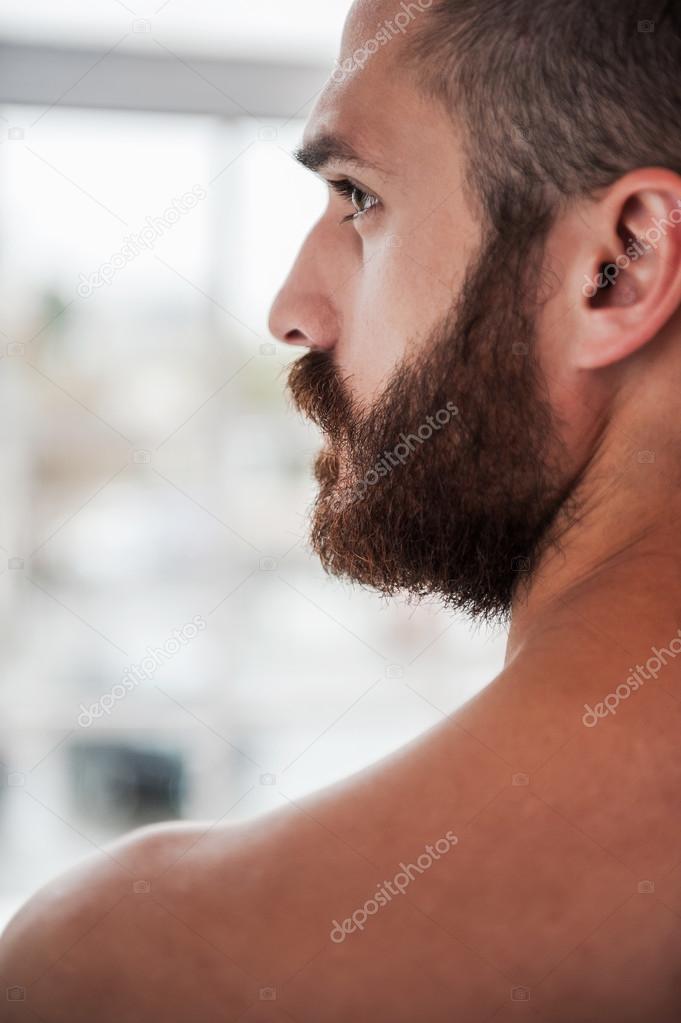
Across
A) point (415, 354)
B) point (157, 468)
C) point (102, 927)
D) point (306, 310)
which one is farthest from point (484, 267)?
point (157, 468)

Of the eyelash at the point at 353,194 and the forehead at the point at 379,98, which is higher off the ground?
the forehead at the point at 379,98

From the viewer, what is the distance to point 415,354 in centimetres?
83

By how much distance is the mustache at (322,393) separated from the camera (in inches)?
35.6

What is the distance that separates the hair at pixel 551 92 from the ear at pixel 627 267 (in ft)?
0.08

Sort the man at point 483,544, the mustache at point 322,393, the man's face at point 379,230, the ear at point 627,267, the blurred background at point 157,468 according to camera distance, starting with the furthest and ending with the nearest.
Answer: the blurred background at point 157,468 → the mustache at point 322,393 → the man's face at point 379,230 → the ear at point 627,267 → the man at point 483,544

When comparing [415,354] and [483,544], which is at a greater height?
[415,354]

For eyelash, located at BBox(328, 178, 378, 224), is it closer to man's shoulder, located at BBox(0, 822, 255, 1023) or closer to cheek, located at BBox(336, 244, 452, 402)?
cheek, located at BBox(336, 244, 452, 402)

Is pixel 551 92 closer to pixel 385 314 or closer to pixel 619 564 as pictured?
pixel 385 314

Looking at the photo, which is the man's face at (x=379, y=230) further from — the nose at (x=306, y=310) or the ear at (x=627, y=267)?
the ear at (x=627, y=267)

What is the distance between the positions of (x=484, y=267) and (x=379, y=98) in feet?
0.56

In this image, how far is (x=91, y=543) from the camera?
3248 mm

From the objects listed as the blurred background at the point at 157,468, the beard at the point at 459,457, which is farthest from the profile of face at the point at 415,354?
the blurred background at the point at 157,468

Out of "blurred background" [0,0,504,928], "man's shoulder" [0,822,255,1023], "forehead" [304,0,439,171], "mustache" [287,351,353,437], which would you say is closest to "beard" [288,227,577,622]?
"mustache" [287,351,353,437]

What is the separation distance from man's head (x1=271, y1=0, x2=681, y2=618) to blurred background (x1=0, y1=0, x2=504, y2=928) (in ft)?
7.58
